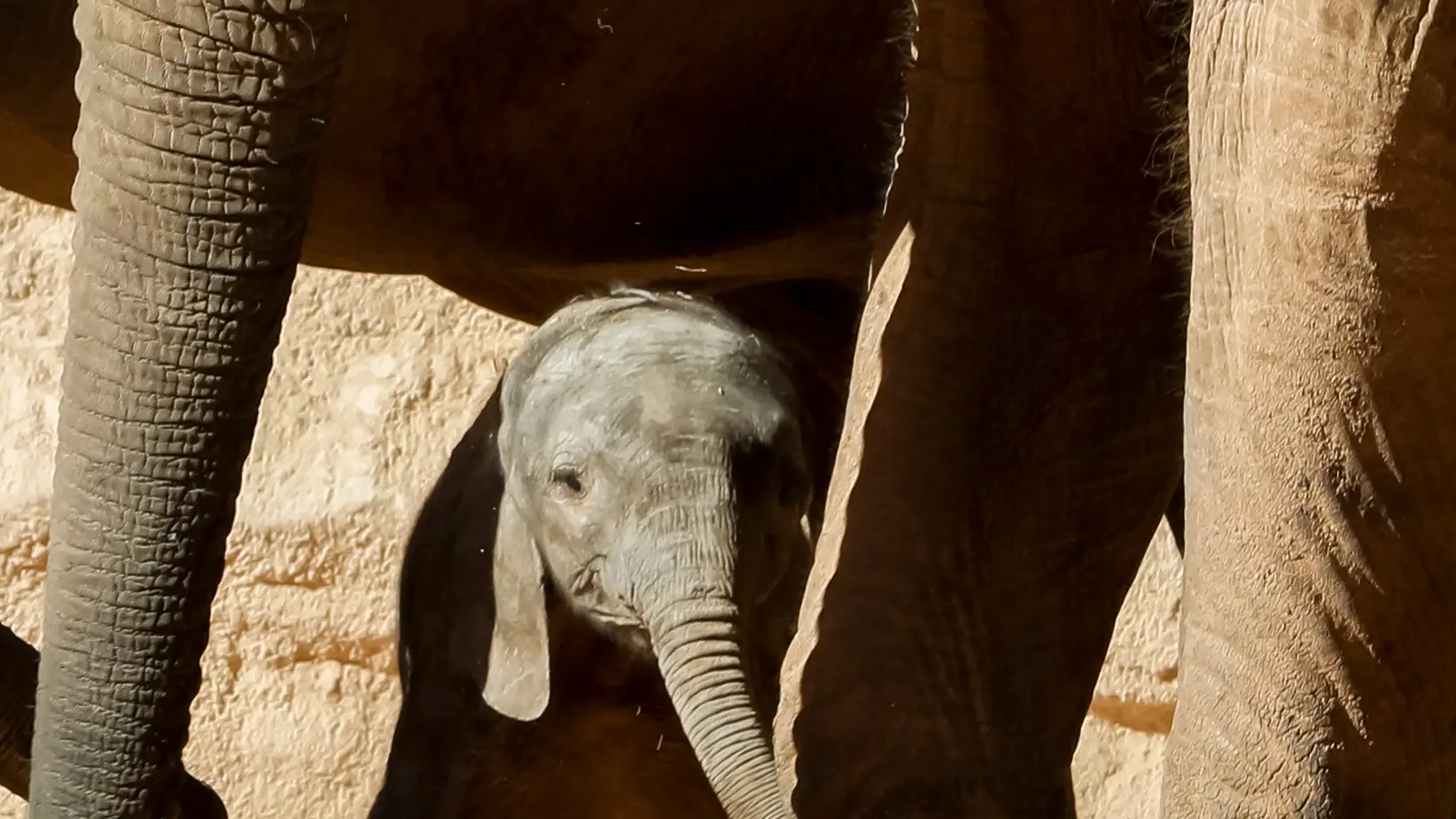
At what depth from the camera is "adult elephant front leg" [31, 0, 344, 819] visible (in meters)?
1.04

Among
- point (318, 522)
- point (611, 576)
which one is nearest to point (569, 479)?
point (611, 576)

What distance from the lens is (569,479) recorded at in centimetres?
128

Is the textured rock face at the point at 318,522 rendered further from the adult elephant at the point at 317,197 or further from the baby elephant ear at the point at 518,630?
the baby elephant ear at the point at 518,630

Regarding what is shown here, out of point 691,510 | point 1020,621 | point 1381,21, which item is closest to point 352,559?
point 691,510

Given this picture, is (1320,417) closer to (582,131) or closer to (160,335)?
(160,335)

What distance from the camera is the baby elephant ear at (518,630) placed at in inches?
52.4

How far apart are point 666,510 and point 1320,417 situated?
0.52m

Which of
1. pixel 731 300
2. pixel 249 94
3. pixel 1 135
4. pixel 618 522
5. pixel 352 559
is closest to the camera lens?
pixel 249 94

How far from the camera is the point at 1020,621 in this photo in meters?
1.15

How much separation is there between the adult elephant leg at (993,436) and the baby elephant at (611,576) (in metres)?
0.07

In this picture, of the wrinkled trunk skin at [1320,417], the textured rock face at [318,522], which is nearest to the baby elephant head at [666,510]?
the wrinkled trunk skin at [1320,417]

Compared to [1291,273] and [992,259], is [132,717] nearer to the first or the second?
[992,259]

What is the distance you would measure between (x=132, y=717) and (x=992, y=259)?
1.44 ft

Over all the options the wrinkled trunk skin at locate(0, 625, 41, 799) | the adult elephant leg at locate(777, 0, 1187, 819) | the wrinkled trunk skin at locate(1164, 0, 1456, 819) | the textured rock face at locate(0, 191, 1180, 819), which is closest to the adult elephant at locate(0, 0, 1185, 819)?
the adult elephant leg at locate(777, 0, 1187, 819)
